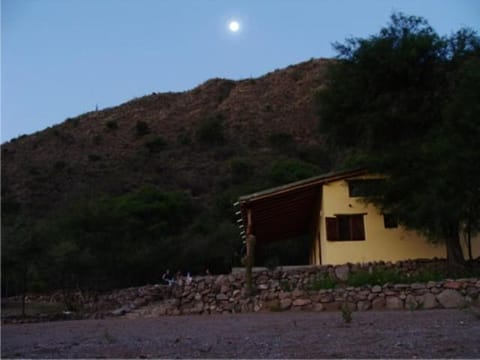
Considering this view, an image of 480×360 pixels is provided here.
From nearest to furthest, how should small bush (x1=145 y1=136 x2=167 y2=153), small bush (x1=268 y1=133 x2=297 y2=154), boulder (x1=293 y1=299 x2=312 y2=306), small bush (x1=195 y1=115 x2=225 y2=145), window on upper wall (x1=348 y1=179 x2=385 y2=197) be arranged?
boulder (x1=293 y1=299 x2=312 y2=306) → window on upper wall (x1=348 y1=179 x2=385 y2=197) → small bush (x1=268 y1=133 x2=297 y2=154) → small bush (x1=145 y1=136 x2=167 y2=153) → small bush (x1=195 y1=115 x2=225 y2=145)

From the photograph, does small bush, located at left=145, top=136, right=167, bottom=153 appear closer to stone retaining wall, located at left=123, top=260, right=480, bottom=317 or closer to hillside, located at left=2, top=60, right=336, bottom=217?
hillside, located at left=2, top=60, right=336, bottom=217

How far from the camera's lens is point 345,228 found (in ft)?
65.0

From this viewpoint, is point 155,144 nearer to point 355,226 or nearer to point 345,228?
point 345,228

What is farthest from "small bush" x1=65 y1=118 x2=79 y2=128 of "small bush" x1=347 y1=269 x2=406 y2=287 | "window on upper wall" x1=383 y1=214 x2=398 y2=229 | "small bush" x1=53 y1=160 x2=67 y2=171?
"small bush" x1=347 y1=269 x2=406 y2=287

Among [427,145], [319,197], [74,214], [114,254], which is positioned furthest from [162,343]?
[74,214]

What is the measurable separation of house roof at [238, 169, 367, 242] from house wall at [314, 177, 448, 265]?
0.61 meters

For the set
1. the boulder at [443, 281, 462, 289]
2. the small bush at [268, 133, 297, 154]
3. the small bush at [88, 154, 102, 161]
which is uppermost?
the small bush at [268, 133, 297, 154]

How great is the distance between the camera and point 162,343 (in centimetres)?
798

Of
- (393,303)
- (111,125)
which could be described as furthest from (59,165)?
(393,303)

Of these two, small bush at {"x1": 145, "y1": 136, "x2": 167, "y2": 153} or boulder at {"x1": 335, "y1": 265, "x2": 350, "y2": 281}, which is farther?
small bush at {"x1": 145, "y1": 136, "x2": 167, "y2": 153}

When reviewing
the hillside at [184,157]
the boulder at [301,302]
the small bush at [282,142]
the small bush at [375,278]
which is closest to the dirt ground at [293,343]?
the boulder at [301,302]

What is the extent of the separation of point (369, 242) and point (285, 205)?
11.2 feet

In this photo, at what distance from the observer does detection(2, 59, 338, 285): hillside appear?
108ft

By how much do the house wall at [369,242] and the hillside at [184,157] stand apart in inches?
454
